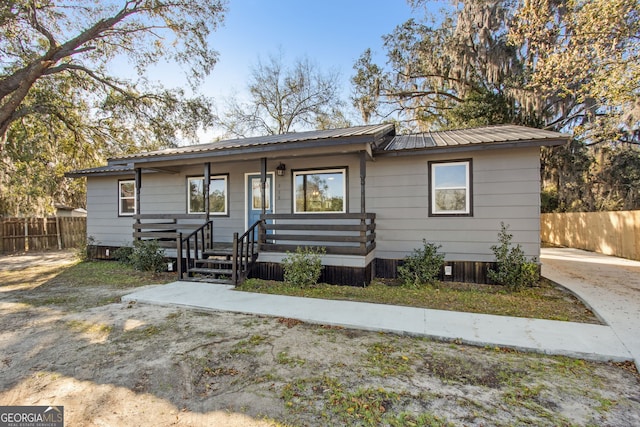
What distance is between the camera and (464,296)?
563cm

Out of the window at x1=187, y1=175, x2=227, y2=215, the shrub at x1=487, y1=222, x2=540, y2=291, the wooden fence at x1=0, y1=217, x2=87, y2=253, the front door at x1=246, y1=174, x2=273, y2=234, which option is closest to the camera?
the shrub at x1=487, y1=222, x2=540, y2=291

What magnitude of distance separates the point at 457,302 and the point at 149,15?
13670 mm

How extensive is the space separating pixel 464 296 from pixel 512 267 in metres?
1.25

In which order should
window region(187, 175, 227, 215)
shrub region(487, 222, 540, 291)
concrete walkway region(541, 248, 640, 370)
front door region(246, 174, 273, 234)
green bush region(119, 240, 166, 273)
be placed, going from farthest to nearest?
window region(187, 175, 227, 215)
front door region(246, 174, 273, 234)
green bush region(119, 240, 166, 273)
shrub region(487, 222, 540, 291)
concrete walkway region(541, 248, 640, 370)

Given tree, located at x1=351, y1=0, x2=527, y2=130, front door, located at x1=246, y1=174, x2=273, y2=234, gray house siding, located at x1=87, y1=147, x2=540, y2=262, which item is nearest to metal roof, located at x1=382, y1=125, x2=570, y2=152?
gray house siding, located at x1=87, y1=147, x2=540, y2=262

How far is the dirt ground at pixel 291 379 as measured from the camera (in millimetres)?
2332

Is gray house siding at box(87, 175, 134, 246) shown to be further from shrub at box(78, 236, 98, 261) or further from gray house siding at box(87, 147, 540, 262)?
gray house siding at box(87, 147, 540, 262)

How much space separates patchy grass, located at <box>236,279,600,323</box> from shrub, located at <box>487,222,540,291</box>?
16 cm

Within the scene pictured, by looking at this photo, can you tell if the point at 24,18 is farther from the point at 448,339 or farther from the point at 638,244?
the point at 638,244

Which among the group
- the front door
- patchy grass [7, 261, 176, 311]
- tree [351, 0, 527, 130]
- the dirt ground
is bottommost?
the dirt ground

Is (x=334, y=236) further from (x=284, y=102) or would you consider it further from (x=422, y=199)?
(x=284, y=102)

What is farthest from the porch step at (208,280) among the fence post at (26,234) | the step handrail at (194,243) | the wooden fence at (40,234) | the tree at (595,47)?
the fence post at (26,234)

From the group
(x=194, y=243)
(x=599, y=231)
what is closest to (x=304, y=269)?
(x=194, y=243)

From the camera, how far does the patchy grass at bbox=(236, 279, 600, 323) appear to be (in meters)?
4.74
